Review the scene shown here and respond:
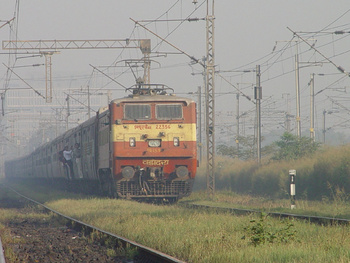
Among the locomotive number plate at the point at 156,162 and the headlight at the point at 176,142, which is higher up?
the headlight at the point at 176,142

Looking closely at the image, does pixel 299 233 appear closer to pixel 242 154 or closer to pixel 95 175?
pixel 95 175

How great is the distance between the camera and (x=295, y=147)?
33812 millimetres

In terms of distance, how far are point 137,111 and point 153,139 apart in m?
1.12

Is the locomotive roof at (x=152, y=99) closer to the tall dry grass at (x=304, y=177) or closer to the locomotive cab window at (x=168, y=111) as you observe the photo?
the locomotive cab window at (x=168, y=111)

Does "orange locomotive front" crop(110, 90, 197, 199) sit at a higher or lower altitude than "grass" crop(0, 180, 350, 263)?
higher

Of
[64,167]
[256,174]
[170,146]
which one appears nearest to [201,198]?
[170,146]

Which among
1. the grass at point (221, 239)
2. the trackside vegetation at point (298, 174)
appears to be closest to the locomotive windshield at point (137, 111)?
the trackside vegetation at point (298, 174)

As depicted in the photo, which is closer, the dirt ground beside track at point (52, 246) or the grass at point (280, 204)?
the dirt ground beside track at point (52, 246)

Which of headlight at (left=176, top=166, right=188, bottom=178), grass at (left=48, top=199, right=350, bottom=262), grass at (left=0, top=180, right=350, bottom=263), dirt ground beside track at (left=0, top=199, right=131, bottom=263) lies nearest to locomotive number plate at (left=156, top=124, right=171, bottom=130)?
headlight at (left=176, top=166, right=188, bottom=178)

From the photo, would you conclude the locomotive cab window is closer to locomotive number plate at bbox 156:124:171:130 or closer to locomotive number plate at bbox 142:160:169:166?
Result: locomotive number plate at bbox 156:124:171:130

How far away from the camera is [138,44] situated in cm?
3644

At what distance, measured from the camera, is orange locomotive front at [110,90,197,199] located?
799 inches

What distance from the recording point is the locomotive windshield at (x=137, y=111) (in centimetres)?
2055

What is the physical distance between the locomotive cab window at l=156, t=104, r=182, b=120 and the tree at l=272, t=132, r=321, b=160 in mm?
13648
